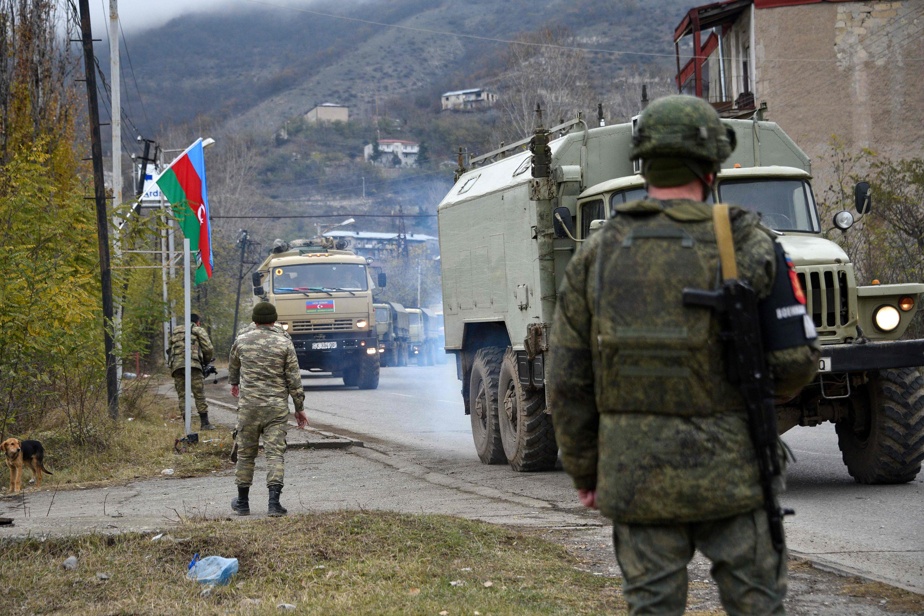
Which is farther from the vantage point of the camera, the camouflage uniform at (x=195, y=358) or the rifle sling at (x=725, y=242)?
the camouflage uniform at (x=195, y=358)

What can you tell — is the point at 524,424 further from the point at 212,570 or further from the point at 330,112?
the point at 330,112

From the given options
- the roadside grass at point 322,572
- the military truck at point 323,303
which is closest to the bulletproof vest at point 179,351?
the military truck at point 323,303

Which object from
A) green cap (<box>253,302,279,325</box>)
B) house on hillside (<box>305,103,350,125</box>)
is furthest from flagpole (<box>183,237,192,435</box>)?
house on hillside (<box>305,103,350,125</box>)

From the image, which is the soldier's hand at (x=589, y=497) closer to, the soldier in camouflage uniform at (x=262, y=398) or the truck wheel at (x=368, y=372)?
the soldier in camouflage uniform at (x=262, y=398)

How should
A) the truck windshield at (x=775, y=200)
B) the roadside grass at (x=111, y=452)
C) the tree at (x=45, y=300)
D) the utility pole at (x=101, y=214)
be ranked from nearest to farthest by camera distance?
the truck windshield at (x=775, y=200)
the roadside grass at (x=111, y=452)
the tree at (x=45, y=300)
the utility pole at (x=101, y=214)

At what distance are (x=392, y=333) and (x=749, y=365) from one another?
5786cm

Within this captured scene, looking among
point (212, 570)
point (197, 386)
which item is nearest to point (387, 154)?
point (197, 386)

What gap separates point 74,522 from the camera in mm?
8422

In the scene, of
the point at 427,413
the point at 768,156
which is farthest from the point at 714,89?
the point at 768,156

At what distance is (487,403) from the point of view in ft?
41.6

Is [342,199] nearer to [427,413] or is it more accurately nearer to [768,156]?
[427,413]

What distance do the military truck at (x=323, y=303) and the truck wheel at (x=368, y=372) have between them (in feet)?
0.09

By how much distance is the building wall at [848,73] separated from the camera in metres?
34.8

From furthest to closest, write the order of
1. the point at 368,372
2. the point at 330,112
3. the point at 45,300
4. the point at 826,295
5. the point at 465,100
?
1. the point at 330,112
2. the point at 465,100
3. the point at 368,372
4. the point at 45,300
5. the point at 826,295
